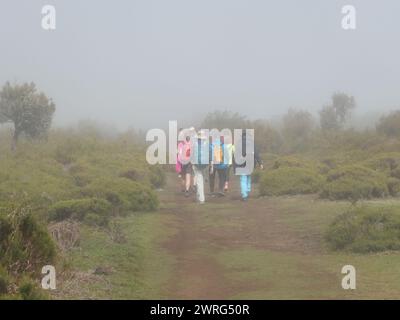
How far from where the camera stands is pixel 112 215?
15688mm

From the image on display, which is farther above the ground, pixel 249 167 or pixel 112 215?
pixel 249 167

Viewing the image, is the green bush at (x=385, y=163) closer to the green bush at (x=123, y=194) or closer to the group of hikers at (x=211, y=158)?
the group of hikers at (x=211, y=158)

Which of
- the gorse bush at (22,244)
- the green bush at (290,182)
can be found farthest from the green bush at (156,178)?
the gorse bush at (22,244)

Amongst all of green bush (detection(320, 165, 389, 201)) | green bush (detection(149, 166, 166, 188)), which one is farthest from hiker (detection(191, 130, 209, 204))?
green bush (detection(149, 166, 166, 188))

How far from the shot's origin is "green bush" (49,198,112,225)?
547 inches

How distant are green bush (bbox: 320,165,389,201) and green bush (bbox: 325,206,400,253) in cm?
537

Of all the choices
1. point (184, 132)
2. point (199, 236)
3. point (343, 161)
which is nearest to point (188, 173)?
point (184, 132)

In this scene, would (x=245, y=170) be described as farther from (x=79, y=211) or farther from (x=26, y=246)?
(x=26, y=246)

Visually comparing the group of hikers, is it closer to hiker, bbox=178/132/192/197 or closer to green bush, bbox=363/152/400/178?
hiker, bbox=178/132/192/197

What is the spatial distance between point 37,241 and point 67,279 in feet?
2.47

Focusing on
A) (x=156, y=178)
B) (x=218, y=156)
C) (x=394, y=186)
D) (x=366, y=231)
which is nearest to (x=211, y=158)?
(x=218, y=156)

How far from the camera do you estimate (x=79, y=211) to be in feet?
46.3

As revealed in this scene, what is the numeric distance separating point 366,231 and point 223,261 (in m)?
2.98
